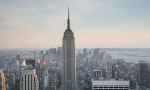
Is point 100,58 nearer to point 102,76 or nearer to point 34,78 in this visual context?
point 102,76

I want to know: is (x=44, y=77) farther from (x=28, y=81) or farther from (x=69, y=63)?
(x=69, y=63)

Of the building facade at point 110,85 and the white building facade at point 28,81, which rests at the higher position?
the white building facade at point 28,81

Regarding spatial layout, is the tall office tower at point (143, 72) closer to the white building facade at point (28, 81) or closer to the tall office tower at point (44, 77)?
the tall office tower at point (44, 77)

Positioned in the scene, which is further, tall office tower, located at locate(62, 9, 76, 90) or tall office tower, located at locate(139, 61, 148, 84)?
tall office tower, located at locate(62, 9, 76, 90)

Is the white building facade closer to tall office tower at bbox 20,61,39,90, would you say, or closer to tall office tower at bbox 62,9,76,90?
tall office tower at bbox 20,61,39,90

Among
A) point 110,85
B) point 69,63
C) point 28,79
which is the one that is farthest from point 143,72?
point 28,79

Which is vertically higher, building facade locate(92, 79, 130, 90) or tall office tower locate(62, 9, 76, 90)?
tall office tower locate(62, 9, 76, 90)
